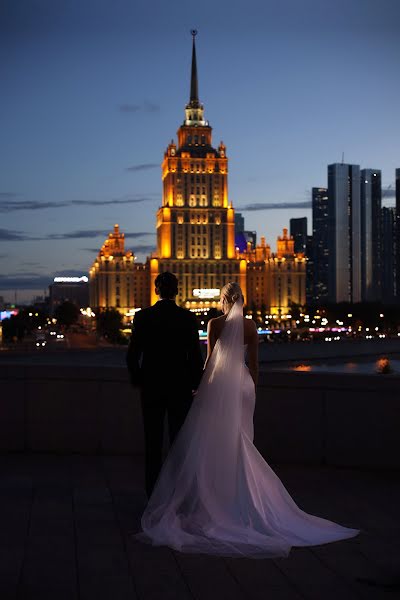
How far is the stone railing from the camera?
10625 mm

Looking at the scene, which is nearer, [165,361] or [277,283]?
[165,361]

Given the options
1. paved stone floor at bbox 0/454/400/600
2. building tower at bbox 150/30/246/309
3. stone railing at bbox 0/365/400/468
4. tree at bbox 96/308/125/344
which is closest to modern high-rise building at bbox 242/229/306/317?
building tower at bbox 150/30/246/309

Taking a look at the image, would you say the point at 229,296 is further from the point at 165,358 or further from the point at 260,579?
the point at 260,579

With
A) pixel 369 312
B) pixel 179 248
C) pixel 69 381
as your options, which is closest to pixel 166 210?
pixel 179 248

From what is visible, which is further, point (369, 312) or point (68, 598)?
point (369, 312)

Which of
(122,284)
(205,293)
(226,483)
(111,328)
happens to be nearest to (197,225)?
(205,293)

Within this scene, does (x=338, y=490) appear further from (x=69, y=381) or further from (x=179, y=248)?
(x=179, y=248)

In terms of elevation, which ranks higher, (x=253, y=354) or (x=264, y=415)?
(x=253, y=354)

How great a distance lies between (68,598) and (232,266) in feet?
585

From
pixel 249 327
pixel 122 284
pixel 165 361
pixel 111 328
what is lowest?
pixel 111 328

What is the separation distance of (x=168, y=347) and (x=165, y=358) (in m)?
0.11

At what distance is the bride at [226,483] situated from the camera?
7.14 metres

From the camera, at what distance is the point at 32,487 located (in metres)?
9.25

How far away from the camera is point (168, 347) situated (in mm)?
8195
